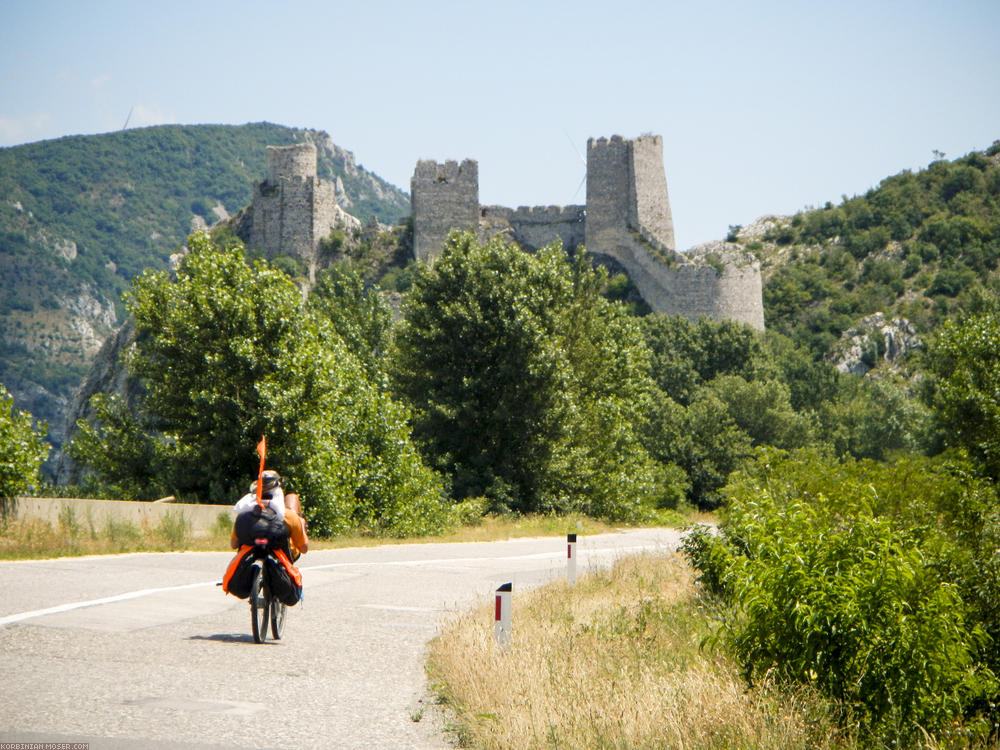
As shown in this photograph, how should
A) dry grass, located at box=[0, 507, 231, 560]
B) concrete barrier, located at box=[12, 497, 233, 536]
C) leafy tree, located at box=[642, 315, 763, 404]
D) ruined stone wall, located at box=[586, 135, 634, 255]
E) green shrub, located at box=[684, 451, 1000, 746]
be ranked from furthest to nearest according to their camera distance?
1. ruined stone wall, located at box=[586, 135, 634, 255]
2. leafy tree, located at box=[642, 315, 763, 404]
3. concrete barrier, located at box=[12, 497, 233, 536]
4. dry grass, located at box=[0, 507, 231, 560]
5. green shrub, located at box=[684, 451, 1000, 746]

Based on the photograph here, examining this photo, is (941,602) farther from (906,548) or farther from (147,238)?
(147,238)

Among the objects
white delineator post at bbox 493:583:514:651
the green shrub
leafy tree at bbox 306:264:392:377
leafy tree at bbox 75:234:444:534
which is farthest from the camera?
leafy tree at bbox 306:264:392:377

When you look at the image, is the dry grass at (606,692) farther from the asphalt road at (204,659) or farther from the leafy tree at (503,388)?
the leafy tree at (503,388)

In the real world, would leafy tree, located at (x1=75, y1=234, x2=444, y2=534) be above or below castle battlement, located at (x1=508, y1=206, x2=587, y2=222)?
below

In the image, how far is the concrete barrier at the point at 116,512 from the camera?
54.6ft

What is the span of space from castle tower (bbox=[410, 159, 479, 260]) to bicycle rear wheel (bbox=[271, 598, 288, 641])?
6480 cm

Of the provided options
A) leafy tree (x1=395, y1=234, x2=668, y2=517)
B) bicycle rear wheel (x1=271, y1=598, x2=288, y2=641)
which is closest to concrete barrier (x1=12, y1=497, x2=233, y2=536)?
bicycle rear wheel (x1=271, y1=598, x2=288, y2=641)

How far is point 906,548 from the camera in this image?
8.64 meters

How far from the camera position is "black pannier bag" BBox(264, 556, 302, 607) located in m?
9.41

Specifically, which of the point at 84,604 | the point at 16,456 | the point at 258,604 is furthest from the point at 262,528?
the point at 16,456

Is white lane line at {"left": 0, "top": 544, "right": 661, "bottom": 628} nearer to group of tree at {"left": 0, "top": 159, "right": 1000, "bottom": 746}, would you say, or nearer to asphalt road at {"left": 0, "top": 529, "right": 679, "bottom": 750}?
asphalt road at {"left": 0, "top": 529, "right": 679, "bottom": 750}

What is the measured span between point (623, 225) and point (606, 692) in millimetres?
71795

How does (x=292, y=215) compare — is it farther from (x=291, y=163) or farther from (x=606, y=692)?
(x=606, y=692)

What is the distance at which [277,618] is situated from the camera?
9.71 metres
